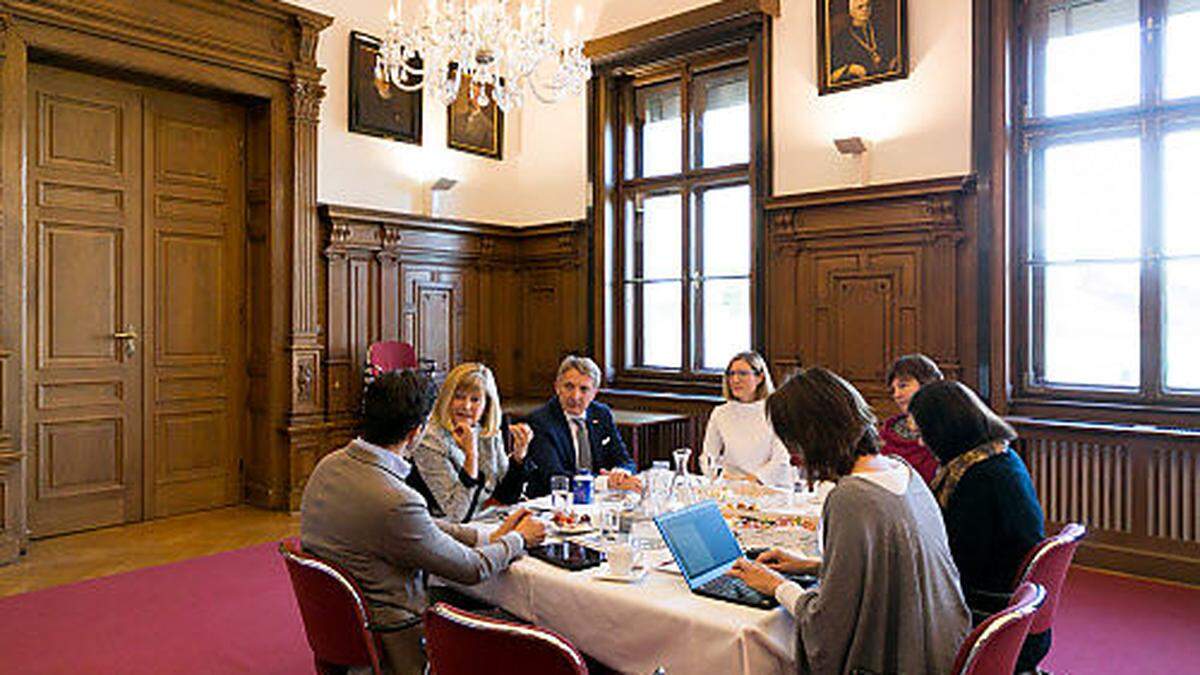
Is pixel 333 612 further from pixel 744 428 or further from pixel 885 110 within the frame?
pixel 885 110

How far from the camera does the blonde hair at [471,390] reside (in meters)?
3.34

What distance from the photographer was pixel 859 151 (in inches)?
230

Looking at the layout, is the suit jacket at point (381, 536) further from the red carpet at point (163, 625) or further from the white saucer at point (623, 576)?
the red carpet at point (163, 625)

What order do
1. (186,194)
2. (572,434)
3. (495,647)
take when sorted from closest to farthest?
(495,647), (572,434), (186,194)

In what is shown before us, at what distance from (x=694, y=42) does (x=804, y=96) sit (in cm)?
115

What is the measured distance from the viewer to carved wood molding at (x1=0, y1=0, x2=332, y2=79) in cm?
540

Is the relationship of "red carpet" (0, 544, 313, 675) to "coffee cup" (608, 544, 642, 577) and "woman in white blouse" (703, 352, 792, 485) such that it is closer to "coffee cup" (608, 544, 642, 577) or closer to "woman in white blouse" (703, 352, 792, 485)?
"coffee cup" (608, 544, 642, 577)

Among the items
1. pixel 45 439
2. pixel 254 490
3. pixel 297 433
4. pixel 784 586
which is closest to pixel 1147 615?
pixel 784 586

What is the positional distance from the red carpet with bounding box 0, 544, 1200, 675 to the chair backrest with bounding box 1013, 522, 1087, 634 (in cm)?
136

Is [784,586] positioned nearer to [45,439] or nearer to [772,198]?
[772,198]

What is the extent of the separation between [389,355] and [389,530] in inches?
191

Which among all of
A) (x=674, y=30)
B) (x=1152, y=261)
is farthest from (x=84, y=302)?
(x=1152, y=261)

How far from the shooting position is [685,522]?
89.7 inches

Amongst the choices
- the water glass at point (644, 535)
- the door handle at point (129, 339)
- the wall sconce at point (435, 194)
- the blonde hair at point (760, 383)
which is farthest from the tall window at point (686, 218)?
the water glass at point (644, 535)
